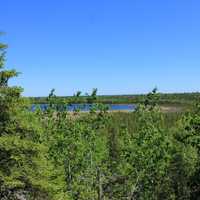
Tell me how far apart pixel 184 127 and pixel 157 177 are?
16.5 feet

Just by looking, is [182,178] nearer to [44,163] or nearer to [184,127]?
[184,127]

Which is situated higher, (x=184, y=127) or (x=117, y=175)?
(x=184, y=127)

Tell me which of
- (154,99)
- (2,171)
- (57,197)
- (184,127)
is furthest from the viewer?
(154,99)

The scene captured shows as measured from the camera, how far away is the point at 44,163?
2497cm

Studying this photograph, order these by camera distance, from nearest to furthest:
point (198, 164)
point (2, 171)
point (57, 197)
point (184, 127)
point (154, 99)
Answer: point (2, 171) < point (57, 197) < point (198, 164) < point (184, 127) < point (154, 99)

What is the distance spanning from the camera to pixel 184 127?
1813 inches

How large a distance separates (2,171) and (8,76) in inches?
175

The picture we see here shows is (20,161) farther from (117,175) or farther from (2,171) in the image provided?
(117,175)

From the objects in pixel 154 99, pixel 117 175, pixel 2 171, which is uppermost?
A: pixel 154 99

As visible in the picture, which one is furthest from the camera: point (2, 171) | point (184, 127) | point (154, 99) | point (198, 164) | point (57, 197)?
point (154, 99)

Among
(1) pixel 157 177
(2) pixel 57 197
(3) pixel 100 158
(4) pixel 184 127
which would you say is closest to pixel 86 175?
(3) pixel 100 158

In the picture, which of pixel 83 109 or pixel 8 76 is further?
pixel 83 109

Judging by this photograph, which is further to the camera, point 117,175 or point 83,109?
point 83,109

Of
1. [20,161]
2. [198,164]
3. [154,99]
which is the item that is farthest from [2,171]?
[154,99]
